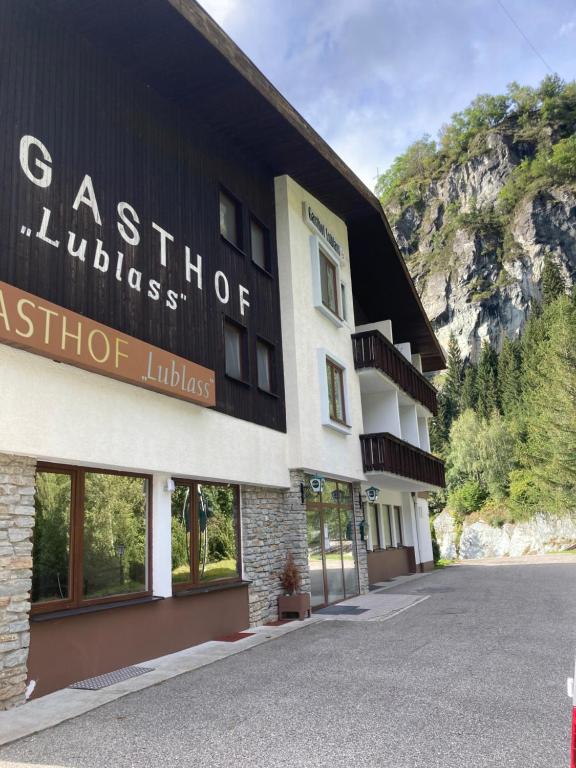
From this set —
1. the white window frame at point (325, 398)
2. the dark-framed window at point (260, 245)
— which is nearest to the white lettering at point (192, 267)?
the dark-framed window at point (260, 245)

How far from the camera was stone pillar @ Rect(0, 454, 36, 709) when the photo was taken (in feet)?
22.1

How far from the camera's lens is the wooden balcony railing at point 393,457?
17391 millimetres

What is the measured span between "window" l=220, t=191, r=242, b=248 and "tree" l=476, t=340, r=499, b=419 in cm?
6397

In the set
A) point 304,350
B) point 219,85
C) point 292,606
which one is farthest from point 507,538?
point 219,85

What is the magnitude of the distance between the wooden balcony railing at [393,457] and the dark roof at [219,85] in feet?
21.3

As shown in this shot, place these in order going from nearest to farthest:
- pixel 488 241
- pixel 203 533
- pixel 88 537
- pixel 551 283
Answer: pixel 88 537 → pixel 203 533 → pixel 551 283 → pixel 488 241

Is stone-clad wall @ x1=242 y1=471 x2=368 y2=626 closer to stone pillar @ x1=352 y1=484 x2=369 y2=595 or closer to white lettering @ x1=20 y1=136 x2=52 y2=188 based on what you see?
stone pillar @ x1=352 y1=484 x2=369 y2=595

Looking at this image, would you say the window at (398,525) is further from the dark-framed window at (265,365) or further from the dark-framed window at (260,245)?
the dark-framed window at (260,245)

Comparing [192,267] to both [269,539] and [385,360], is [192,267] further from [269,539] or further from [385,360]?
[385,360]

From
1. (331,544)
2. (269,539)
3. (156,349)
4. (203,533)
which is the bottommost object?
(331,544)

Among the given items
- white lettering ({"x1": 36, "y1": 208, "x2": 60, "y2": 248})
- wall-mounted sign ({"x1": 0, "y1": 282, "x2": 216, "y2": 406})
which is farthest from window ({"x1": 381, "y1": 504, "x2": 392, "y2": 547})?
white lettering ({"x1": 36, "y1": 208, "x2": 60, "y2": 248})

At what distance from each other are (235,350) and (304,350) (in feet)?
8.82

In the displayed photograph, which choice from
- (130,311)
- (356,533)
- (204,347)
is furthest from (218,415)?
(356,533)

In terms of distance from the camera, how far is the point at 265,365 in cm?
1380
